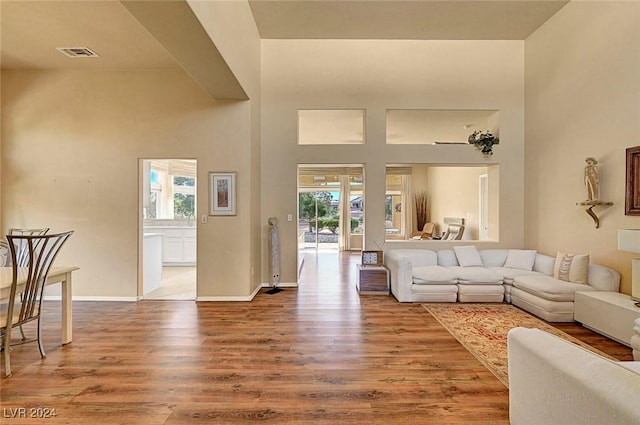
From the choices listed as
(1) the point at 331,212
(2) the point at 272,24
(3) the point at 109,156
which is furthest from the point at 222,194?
(1) the point at 331,212

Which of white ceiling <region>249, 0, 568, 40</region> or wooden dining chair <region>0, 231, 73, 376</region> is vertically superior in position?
white ceiling <region>249, 0, 568, 40</region>

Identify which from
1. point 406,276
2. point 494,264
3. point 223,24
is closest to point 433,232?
point 494,264

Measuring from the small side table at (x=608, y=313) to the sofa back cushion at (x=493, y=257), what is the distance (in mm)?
1514

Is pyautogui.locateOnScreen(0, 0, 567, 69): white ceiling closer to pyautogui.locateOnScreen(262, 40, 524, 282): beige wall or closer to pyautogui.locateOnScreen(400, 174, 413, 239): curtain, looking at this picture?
pyautogui.locateOnScreen(262, 40, 524, 282): beige wall

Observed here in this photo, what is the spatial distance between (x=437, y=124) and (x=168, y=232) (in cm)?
692

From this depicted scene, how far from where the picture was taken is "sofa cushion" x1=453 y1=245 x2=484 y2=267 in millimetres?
5020

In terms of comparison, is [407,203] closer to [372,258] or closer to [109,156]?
[372,258]

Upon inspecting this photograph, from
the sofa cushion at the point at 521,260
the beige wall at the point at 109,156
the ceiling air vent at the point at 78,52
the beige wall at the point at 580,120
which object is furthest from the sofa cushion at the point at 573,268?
the ceiling air vent at the point at 78,52

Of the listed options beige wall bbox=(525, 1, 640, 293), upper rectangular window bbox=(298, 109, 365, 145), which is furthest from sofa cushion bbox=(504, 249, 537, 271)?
upper rectangular window bbox=(298, 109, 365, 145)

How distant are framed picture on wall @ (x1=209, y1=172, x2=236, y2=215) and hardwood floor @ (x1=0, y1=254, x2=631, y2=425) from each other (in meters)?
1.48

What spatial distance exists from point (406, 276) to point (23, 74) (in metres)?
6.48

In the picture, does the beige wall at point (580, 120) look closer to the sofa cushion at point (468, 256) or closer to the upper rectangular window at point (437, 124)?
the upper rectangular window at point (437, 124)

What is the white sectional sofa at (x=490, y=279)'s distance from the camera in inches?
147

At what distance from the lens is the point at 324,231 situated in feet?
35.5
